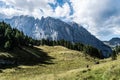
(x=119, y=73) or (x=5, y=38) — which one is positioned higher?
(x=5, y=38)

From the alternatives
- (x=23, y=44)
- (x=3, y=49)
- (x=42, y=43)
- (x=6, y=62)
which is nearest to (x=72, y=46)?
(x=42, y=43)

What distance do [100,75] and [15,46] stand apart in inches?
3657

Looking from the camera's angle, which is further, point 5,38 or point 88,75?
point 5,38

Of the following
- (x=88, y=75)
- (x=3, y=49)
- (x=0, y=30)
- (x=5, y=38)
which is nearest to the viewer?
(x=88, y=75)

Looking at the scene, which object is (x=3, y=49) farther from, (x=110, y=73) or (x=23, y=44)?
(x=110, y=73)

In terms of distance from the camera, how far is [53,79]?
2909 centimetres

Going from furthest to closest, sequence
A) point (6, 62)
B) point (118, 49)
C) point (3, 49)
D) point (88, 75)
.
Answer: point (118, 49)
point (3, 49)
point (6, 62)
point (88, 75)

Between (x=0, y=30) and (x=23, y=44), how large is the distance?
24412 mm

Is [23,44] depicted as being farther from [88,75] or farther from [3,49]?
[88,75]

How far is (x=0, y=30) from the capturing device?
118 metres

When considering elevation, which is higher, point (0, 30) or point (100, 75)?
point (0, 30)

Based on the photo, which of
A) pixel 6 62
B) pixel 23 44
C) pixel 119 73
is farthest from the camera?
pixel 23 44

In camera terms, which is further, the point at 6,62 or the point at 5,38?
the point at 5,38

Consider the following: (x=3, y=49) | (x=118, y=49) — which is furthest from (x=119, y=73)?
(x=118, y=49)
